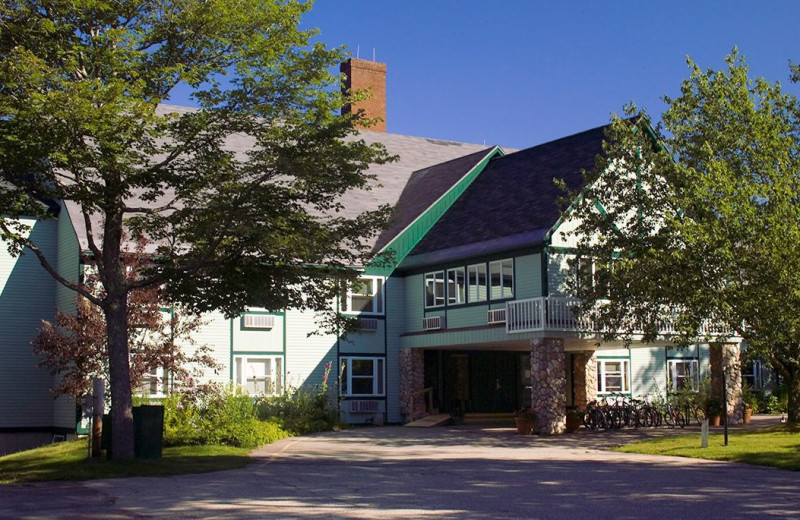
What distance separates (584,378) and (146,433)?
1831 centimetres

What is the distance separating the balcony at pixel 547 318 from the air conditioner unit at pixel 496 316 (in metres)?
0.73

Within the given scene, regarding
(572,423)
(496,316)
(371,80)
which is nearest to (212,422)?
(496,316)

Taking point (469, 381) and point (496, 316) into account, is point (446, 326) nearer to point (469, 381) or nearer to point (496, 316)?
point (496, 316)

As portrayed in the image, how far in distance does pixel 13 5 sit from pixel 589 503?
14.1 m

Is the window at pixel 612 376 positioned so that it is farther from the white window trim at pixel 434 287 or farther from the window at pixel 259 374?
the window at pixel 259 374

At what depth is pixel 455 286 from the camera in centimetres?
3322

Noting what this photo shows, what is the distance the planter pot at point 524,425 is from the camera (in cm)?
2878

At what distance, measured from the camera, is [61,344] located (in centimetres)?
2578

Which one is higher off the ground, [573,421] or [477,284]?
[477,284]

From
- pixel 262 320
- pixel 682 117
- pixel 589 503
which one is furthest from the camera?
pixel 262 320

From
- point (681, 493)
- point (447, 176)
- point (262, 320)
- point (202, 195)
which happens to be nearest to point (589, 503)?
point (681, 493)

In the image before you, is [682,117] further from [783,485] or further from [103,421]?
[103,421]

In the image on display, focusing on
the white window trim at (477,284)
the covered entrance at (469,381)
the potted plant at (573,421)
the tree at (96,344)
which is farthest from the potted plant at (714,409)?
the tree at (96,344)

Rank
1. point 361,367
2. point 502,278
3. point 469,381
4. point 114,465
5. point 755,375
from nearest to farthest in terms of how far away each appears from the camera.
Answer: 1. point 114,465
2. point 502,278
3. point 361,367
4. point 469,381
5. point 755,375
